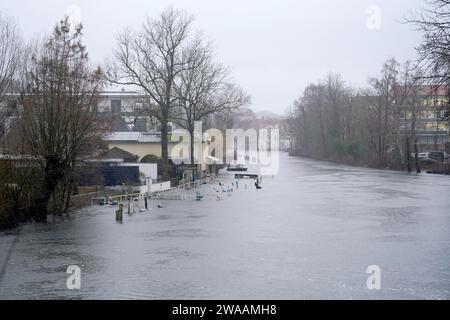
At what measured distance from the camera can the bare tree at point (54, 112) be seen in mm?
24031

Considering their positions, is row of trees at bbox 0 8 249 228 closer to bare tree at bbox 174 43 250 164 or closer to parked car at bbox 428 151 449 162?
bare tree at bbox 174 43 250 164

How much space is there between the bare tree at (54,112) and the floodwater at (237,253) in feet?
6.95

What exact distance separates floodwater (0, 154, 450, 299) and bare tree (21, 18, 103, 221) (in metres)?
2.12

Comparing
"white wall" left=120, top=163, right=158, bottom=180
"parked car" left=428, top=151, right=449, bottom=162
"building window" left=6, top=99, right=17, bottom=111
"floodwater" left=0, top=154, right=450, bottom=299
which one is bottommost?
"floodwater" left=0, top=154, right=450, bottom=299

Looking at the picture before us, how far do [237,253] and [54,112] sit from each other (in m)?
11.7

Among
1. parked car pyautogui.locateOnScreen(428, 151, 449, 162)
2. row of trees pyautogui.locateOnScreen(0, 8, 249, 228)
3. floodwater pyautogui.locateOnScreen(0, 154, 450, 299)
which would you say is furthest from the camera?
parked car pyautogui.locateOnScreen(428, 151, 449, 162)

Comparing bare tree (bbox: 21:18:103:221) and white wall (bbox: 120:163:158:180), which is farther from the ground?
bare tree (bbox: 21:18:103:221)

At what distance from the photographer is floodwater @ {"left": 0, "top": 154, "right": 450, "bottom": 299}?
12.5 metres

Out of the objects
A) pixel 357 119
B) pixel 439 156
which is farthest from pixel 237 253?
pixel 357 119

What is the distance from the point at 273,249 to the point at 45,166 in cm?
1173

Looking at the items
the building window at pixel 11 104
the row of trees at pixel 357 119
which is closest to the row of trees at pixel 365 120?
the row of trees at pixel 357 119

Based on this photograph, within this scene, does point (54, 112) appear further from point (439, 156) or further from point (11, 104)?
point (439, 156)

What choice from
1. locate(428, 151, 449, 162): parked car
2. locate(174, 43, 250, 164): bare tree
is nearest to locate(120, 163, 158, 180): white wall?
locate(174, 43, 250, 164): bare tree
